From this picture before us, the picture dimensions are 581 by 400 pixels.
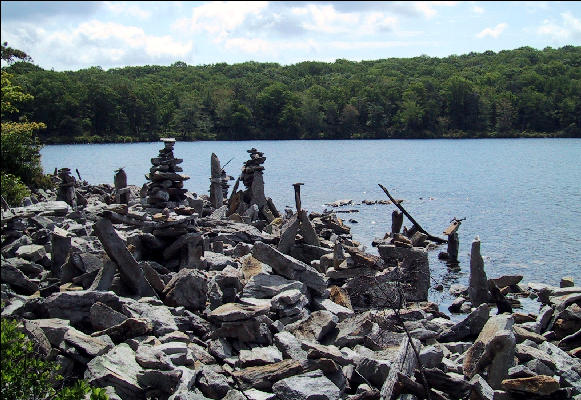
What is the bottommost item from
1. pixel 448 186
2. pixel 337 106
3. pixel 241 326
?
pixel 448 186

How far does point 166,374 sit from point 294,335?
328 cm

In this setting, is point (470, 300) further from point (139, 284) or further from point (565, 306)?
point (139, 284)

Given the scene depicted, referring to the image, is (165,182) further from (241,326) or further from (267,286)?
(241,326)

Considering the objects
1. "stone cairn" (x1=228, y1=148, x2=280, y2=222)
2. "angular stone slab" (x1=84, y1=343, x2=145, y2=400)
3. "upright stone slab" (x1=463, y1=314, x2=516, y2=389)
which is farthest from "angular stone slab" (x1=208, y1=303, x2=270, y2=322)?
"stone cairn" (x1=228, y1=148, x2=280, y2=222)

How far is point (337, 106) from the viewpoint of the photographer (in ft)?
Result: 487

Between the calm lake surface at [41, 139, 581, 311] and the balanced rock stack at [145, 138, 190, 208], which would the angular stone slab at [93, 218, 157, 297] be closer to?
the calm lake surface at [41, 139, 581, 311]

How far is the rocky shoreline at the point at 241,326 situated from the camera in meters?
9.33

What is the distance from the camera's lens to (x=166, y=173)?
23766 millimetres

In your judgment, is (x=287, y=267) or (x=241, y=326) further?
(x=287, y=267)

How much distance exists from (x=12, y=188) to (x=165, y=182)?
463 inches

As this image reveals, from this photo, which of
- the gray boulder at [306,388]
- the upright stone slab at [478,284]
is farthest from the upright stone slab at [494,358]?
the upright stone slab at [478,284]

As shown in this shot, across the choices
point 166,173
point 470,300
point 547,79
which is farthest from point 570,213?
point 547,79

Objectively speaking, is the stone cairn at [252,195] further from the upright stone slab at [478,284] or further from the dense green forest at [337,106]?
the dense green forest at [337,106]

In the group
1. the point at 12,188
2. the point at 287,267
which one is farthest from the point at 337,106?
the point at 12,188
